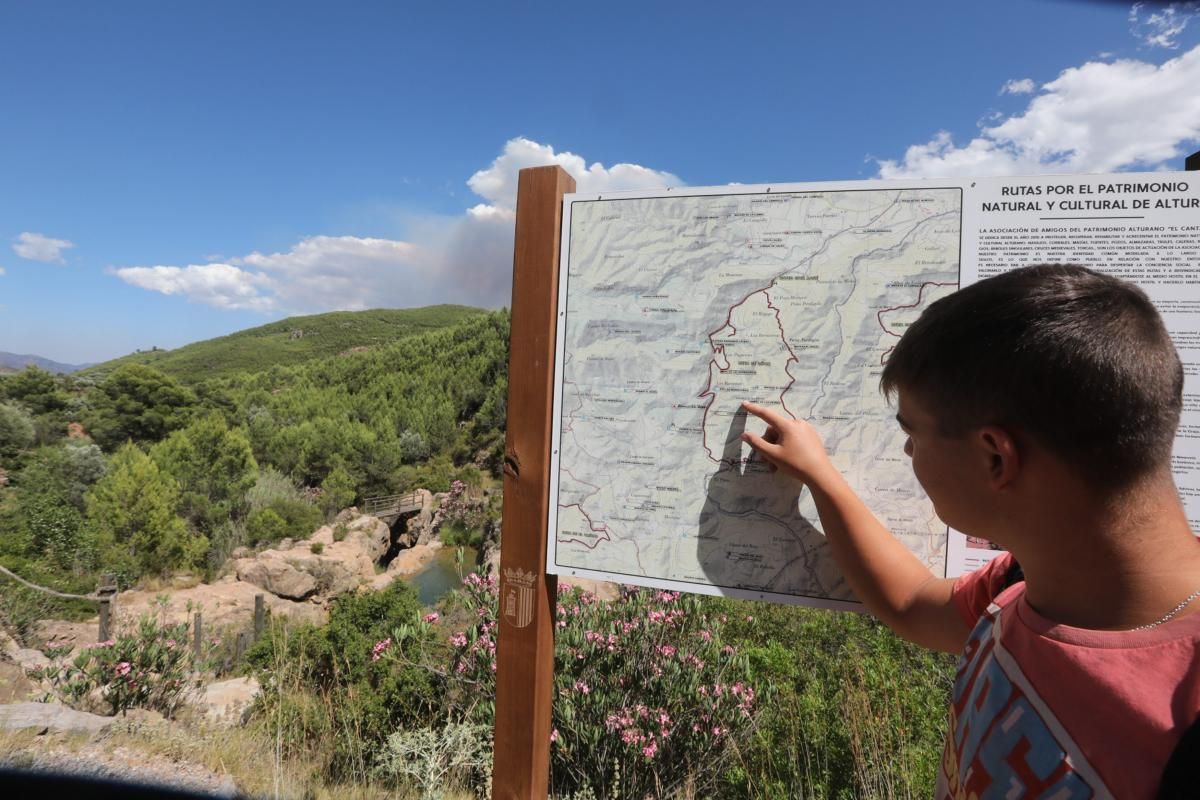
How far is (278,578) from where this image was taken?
14.9m

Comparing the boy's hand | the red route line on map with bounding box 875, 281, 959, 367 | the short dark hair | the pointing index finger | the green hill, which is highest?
the green hill

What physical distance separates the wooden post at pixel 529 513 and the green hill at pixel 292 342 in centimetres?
6265

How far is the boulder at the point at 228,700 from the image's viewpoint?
4757mm

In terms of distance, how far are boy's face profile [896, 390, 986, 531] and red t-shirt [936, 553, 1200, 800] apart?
144 millimetres

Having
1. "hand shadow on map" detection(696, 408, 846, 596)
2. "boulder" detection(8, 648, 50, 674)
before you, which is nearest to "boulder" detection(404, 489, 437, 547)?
"boulder" detection(8, 648, 50, 674)

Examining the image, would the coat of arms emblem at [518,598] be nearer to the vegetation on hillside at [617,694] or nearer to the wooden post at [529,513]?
the wooden post at [529,513]

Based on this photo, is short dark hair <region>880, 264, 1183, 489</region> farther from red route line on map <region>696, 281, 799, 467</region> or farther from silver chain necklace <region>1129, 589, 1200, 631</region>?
red route line on map <region>696, 281, 799, 467</region>

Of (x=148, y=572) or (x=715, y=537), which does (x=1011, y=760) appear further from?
(x=148, y=572)

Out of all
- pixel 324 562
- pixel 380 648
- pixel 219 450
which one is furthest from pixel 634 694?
pixel 219 450

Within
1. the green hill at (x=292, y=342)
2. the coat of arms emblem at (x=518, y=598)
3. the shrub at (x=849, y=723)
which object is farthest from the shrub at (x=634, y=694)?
the green hill at (x=292, y=342)

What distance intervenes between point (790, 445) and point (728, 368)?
0.26 meters

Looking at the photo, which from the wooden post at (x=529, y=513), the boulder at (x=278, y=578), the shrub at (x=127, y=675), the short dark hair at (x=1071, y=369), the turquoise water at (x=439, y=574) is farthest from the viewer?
the turquoise water at (x=439, y=574)

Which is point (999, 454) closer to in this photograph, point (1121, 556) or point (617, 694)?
point (1121, 556)

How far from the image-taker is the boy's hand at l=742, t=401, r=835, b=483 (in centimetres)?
142
